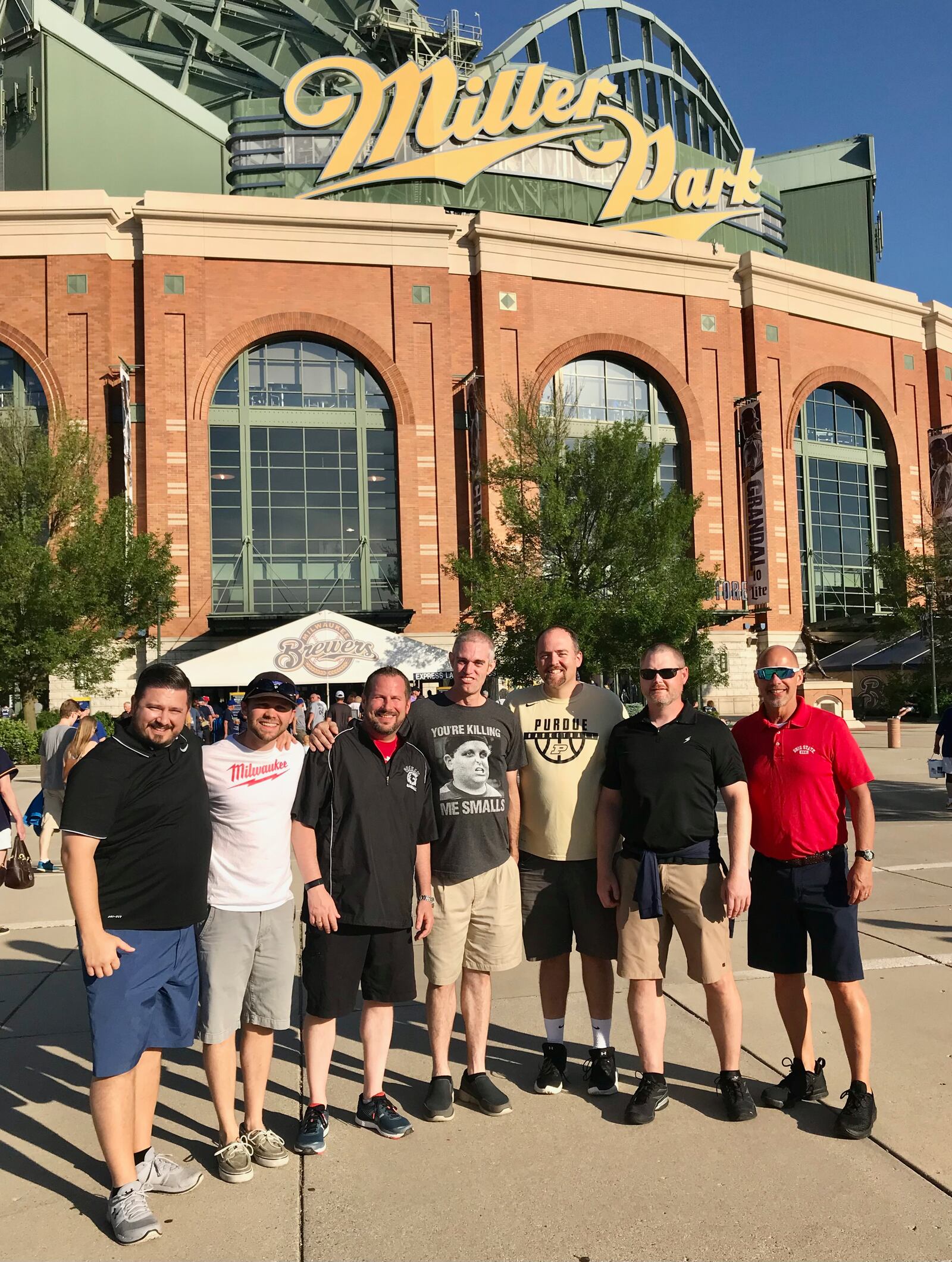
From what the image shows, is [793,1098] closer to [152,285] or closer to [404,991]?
[404,991]

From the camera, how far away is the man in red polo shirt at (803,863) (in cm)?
428

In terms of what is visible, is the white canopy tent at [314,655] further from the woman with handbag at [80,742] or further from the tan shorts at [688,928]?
the tan shorts at [688,928]

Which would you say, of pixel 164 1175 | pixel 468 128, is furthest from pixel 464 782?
pixel 468 128

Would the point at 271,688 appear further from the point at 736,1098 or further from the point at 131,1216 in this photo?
the point at 736,1098

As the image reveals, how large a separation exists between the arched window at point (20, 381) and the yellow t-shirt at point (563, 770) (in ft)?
96.1

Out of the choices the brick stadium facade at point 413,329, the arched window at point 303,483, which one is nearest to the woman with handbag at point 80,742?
the brick stadium facade at point 413,329

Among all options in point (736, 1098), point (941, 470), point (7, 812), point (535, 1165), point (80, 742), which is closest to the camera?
point (535, 1165)

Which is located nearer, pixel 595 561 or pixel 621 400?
pixel 595 561

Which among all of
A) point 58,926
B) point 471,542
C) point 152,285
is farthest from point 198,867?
point 152,285

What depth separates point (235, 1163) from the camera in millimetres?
3717

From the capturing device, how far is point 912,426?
3919 centimetres

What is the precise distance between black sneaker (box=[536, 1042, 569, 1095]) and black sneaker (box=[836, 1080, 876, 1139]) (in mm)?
1198

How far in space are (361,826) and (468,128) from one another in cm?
3591

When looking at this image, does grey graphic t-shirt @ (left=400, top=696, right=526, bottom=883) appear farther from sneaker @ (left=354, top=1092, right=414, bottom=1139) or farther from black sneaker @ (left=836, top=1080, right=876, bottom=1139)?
black sneaker @ (left=836, top=1080, right=876, bottom=1139)
